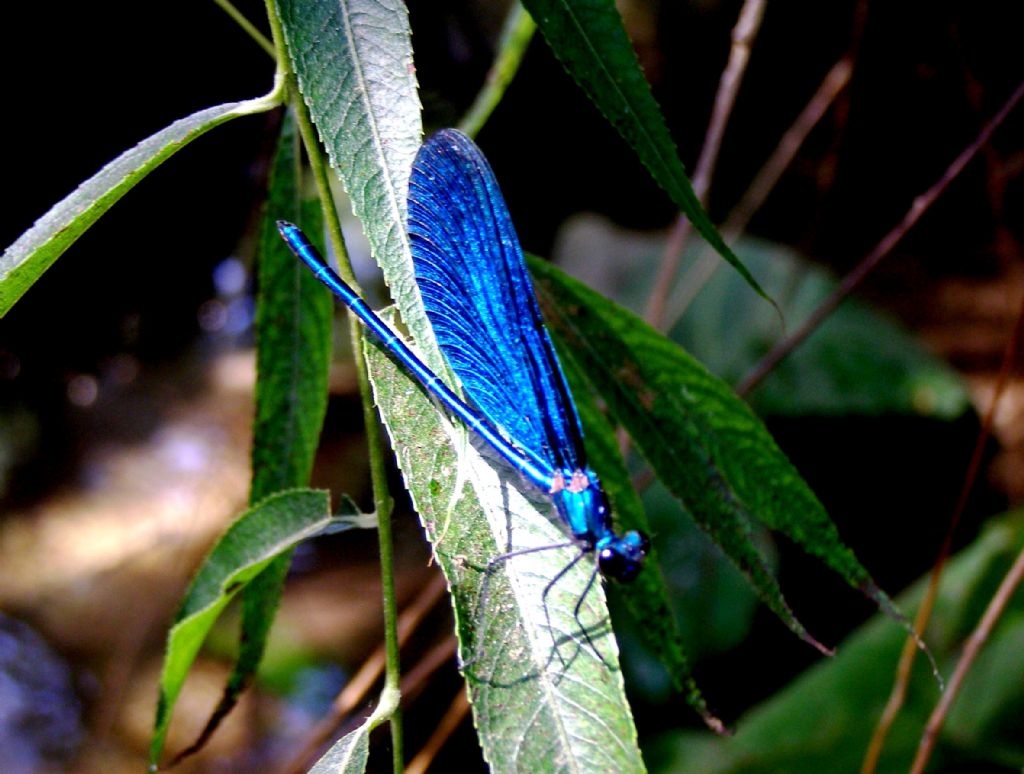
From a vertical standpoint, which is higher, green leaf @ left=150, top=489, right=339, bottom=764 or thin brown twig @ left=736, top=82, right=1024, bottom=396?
thin brown twig @ left=736, top=82, right=1024, bottom=396

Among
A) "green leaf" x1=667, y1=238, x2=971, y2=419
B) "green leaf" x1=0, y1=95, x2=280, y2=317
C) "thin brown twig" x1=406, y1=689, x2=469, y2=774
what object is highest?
"green leaf" x1=0, y1=95, x2=280, y2=317

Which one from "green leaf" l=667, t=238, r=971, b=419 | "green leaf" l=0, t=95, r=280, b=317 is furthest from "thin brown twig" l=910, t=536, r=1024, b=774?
"green leaf" l=667, t=238, r=971, b=419

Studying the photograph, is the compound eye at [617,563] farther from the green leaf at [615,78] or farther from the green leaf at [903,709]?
the green leaf at [903,709]

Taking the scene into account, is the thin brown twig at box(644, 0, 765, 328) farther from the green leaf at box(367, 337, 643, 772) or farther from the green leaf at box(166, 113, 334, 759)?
the green leaf at box(367, 337, 643, 772)

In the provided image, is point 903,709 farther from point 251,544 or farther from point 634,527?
point 251,544

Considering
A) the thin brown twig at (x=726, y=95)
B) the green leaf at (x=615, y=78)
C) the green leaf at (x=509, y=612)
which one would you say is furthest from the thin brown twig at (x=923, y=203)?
the green leaf at (x=509, y=612)

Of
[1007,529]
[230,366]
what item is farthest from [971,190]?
[230,366]

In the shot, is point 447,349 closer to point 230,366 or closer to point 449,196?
point 449,196
